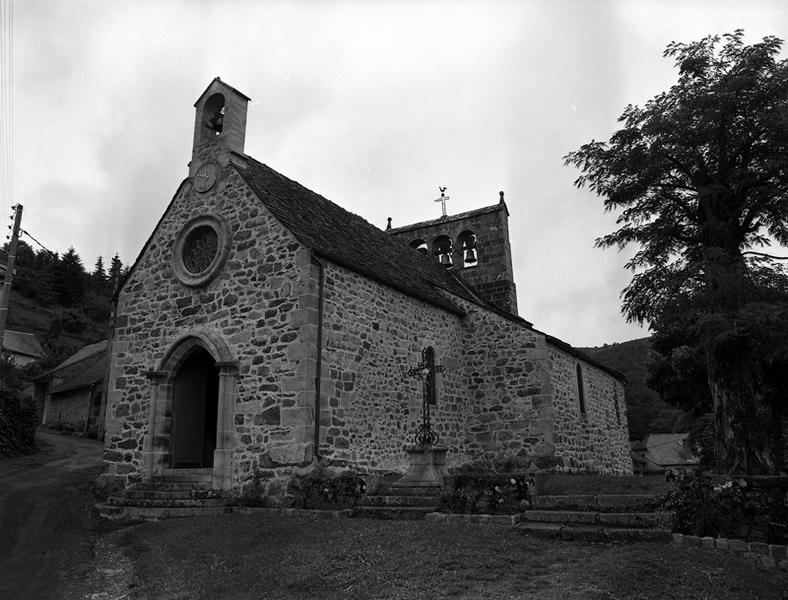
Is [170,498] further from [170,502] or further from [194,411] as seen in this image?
[194,411]

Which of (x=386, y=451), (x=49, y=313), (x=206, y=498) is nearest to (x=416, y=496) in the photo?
(x=386, y=451)

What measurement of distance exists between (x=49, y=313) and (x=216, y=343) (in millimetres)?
76872

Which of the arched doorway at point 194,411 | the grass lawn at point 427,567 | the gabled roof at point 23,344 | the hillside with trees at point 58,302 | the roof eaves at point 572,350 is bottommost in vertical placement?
the grass lawn at point 427,567

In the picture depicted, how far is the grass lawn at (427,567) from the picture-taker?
574 cm

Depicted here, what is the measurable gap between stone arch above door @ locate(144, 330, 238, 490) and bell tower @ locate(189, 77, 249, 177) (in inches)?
178

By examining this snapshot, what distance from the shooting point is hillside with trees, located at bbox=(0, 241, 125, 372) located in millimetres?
69188

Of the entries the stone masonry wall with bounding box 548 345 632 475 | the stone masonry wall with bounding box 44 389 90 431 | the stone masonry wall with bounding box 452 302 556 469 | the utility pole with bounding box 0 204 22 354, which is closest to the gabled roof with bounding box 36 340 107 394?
the stone masonry wall with bounding box 44 389 90 431

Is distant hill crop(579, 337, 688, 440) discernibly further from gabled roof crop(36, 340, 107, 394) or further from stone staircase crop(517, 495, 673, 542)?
stone staircase crop(517, 495, 673, 542)

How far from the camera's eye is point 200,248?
14805 mm

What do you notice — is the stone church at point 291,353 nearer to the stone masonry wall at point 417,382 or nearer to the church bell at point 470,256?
the stone masonry wall at point 417,382

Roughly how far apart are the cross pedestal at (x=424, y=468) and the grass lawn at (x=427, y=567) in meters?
2.28

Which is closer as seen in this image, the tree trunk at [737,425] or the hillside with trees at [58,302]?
the tree trunk at [737,425]

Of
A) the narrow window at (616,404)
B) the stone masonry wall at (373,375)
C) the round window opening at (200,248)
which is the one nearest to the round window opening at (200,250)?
the round window opening at (200,248)

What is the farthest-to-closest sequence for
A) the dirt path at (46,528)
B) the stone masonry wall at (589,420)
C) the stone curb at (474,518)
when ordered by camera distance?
the stone masonry wall at (589,420) → the stone curb at (474,518) → the dirt path at (46,528)
